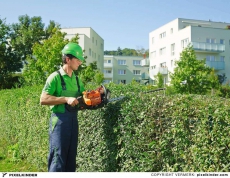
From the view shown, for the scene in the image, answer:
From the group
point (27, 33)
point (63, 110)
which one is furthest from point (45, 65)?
point (27, 33)

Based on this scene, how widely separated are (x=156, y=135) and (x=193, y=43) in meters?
44.0

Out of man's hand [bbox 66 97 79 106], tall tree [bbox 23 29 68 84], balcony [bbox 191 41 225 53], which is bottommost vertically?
man's hand [bbox 66 97 79 106]

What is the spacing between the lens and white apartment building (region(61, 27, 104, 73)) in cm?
5031

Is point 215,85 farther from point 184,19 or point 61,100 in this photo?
point 61,100

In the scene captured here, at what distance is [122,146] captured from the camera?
446 centimetres

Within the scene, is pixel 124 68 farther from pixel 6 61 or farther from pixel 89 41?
pixel 6 61

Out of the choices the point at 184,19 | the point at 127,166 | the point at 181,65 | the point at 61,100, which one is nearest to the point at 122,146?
the point at 127,166

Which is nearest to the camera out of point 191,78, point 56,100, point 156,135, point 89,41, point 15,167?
point 156,135

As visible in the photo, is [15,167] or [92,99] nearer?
[92,99]

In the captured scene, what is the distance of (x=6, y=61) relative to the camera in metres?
38.1

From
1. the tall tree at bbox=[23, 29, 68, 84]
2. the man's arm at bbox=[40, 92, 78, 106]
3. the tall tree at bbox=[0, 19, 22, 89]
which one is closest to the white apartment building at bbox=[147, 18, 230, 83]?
the tall tree at bbox=[0, 19, 22, 89]

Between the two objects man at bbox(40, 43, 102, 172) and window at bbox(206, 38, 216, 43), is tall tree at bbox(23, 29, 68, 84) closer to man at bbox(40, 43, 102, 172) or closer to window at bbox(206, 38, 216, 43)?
man at bbox(40, 43, 102, 172)

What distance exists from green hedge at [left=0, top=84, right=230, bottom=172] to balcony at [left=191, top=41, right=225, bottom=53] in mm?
41758

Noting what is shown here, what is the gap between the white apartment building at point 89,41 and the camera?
50312mm
